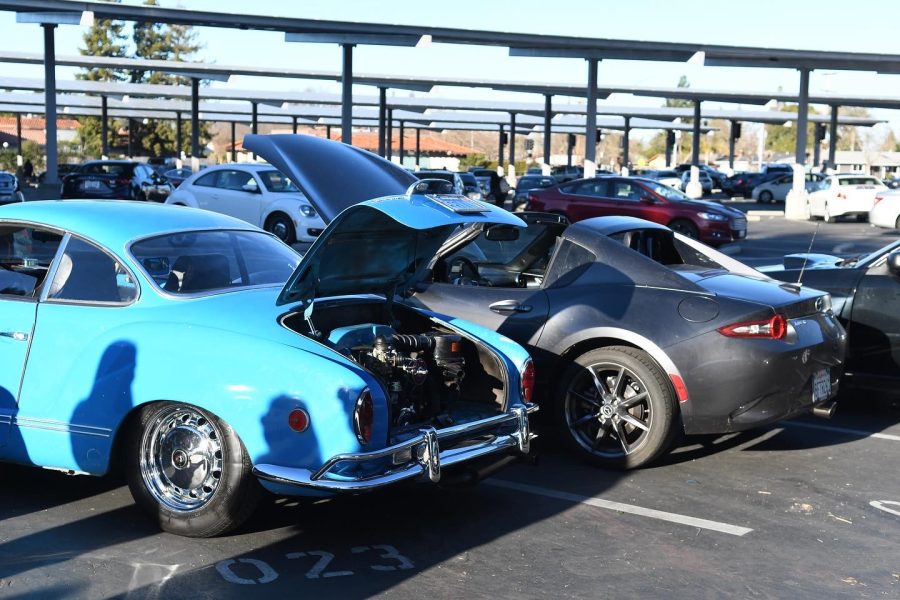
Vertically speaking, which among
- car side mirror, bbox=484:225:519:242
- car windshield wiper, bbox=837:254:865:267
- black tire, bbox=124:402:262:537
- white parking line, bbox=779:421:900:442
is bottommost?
Answer: white parking line, bbox=779:421:900:442

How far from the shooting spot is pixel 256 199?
20.4 m

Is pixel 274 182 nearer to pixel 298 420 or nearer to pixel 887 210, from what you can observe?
pixel 298 420

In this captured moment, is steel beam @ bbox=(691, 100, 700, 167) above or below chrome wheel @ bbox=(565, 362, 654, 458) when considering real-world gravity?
above

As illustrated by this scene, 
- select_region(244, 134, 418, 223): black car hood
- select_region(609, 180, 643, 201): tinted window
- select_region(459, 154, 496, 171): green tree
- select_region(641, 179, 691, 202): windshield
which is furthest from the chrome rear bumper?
select_region(459, 154, 496, 171): green tree

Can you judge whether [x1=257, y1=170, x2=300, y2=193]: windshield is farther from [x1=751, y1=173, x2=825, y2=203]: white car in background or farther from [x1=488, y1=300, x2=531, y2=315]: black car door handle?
[x1=751, y1=173, x2=825, y2=203]: white car in background

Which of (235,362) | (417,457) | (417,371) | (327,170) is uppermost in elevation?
(327,170)

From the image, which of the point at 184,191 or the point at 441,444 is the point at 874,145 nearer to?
the point at 184,191

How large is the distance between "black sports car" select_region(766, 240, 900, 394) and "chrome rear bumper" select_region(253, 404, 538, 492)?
3511 mm

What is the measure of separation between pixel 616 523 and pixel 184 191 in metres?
16.9

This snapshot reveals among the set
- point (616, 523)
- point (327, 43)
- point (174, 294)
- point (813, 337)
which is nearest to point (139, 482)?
point (174, 294)

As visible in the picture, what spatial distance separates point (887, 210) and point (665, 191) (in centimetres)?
896

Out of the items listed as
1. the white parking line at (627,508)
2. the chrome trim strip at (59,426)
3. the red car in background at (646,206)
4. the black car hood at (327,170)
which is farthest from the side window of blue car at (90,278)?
the red car in background at (646,206)

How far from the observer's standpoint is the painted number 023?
4629 millimetres

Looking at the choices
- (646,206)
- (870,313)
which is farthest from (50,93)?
(870,313)
